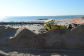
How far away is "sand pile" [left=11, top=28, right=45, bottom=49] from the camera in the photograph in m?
26.2

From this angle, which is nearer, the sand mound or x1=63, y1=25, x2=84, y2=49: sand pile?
x1=63, y1=25, x2=84, y2=49: sand pile

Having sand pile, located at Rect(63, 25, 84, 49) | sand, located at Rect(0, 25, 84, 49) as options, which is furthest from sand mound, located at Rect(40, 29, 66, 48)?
sand pile, located at Rect(63, 25, 84, 49)

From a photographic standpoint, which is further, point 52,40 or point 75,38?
point 52,40

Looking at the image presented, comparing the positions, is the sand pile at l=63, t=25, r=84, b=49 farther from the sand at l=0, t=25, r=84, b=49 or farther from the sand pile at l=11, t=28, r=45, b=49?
the sand pile at l=11, t=28, r=45, b=49

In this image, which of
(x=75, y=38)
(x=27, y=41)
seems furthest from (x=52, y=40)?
(x=27, y=41)

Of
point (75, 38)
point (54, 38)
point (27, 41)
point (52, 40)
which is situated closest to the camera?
point (75, 38)

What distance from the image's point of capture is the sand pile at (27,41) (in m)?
26.2

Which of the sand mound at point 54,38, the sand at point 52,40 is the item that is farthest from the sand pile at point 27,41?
the sand mound at point 54,38

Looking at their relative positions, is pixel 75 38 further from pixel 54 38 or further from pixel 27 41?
pixel 27 41

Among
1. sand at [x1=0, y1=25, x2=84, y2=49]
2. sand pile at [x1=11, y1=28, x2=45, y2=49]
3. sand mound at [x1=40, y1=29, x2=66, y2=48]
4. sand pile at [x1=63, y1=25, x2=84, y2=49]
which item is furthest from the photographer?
sand pile at [x1=11, y1=28, x2=45, y2=49]

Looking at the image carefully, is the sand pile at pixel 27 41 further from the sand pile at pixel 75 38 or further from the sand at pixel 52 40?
the sand pile at pixel 75 38

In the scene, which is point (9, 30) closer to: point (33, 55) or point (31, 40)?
point (31, 40)

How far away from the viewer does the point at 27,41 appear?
88.4 ft

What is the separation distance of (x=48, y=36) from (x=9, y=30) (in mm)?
11844
